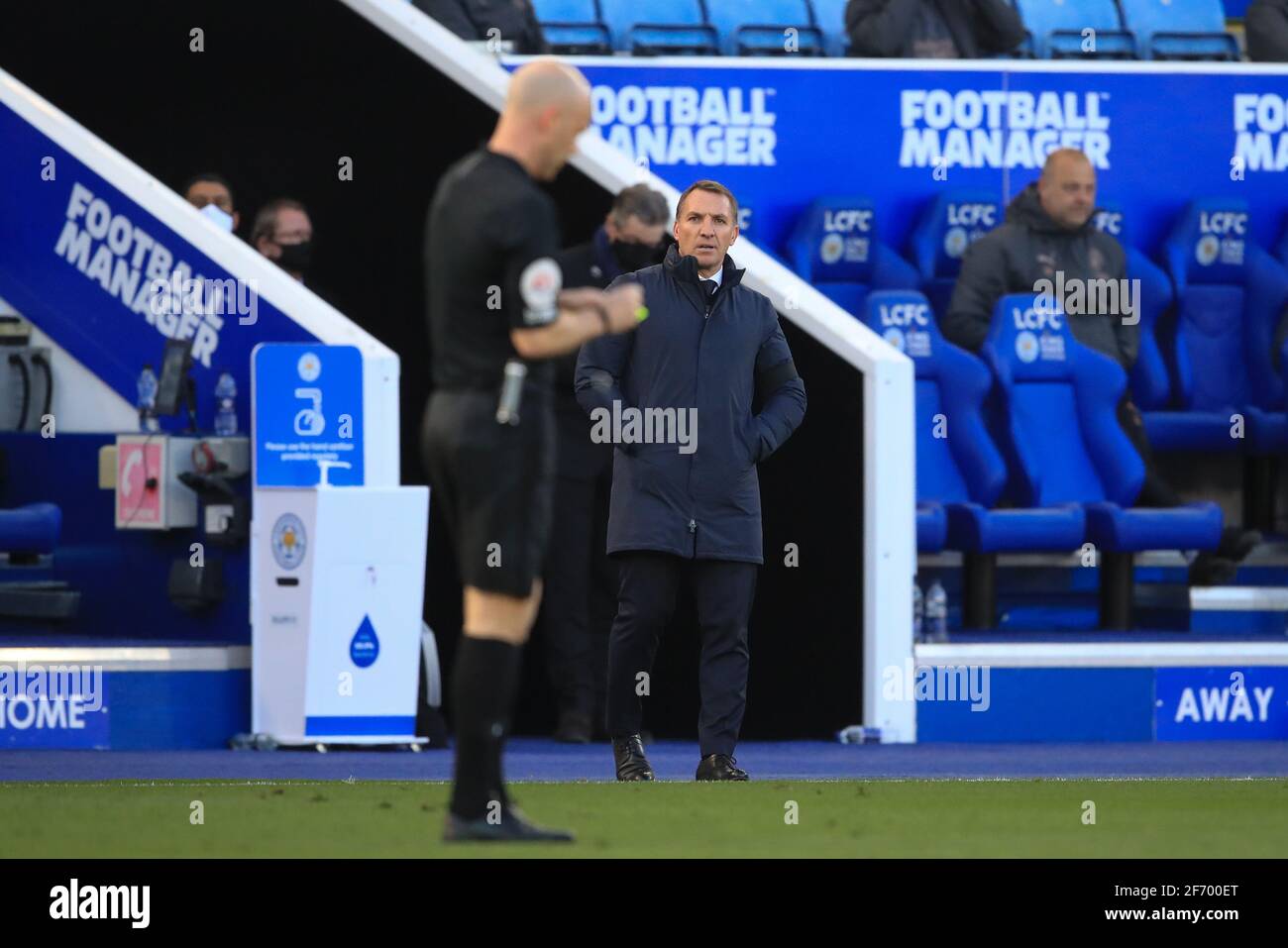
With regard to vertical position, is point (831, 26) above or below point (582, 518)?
above

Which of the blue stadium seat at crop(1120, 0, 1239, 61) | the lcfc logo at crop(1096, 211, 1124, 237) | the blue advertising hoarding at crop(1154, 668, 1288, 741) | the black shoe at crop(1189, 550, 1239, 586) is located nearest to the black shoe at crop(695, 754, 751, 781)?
the blue advertising hoarding at crop(1154, 668, 1288, 741)

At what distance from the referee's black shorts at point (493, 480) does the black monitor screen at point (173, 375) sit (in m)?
4.83

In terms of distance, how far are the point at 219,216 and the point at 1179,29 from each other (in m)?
5.78

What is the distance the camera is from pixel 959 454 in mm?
12258

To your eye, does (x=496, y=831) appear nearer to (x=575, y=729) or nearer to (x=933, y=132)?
(x=575, y=729)

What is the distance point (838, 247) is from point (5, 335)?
4.00 m

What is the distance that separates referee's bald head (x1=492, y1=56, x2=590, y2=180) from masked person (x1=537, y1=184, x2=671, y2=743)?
15.1ft

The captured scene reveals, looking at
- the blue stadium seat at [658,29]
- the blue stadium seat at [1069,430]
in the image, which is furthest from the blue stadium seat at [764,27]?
the blue stadium seat at [1069,430]

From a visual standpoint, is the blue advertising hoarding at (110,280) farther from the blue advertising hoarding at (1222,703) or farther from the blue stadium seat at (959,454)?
the blue advertising hoarding at (1222,703)

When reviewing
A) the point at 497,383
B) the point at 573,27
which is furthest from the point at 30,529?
the point at 497,383

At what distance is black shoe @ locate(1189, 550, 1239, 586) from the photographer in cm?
1236

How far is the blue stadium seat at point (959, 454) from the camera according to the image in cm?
1197
